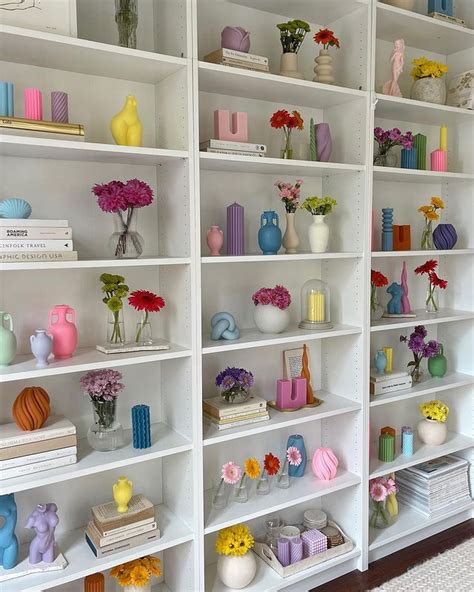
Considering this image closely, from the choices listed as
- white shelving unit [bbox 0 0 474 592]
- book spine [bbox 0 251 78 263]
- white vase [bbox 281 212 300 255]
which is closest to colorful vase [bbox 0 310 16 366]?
white shelving unit [bbox 0 0 474 592]

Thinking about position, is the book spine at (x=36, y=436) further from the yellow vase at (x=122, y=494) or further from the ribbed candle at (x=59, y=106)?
the ribbed candle at (x=59, y=106)

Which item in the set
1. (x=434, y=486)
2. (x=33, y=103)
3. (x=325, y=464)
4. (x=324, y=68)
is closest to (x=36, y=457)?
(x=33, y=103)

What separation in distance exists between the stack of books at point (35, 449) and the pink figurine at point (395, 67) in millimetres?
1943

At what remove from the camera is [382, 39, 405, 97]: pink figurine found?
245 centimetres

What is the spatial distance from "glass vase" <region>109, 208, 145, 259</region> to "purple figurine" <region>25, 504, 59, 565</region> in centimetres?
87

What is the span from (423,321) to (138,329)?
1.35m

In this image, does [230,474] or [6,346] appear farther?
[230,474]

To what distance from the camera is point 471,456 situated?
291 centimetres

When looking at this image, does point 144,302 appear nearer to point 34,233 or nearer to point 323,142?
point 34,233

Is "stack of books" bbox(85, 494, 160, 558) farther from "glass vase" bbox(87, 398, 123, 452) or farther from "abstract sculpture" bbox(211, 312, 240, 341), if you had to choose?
"abstract sculpture" bbox(211, 312, 240, 341)

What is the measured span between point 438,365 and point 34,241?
2.10 metres

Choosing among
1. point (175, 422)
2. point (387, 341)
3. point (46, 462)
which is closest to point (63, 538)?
point (46, 462)

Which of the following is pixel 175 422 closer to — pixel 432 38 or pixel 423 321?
pixel 423 321

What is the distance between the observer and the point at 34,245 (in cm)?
163
